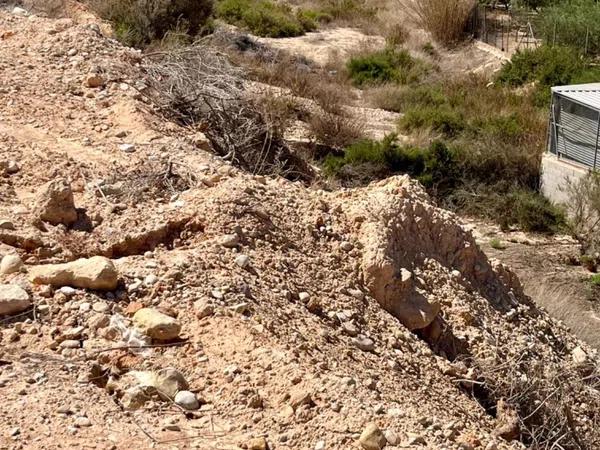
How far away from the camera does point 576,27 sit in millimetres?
22500

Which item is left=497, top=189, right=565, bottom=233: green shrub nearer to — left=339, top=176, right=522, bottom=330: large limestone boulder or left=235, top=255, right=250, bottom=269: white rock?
left=339, top=176, right=522, bottom=330: large limestone boulder

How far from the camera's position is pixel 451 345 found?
5.23m

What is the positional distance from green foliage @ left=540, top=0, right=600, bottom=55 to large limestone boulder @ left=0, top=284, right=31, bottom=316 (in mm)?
19697

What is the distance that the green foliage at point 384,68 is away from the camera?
2161cm

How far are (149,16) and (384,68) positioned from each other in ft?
22.3

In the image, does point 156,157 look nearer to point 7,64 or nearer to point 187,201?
point 187,201

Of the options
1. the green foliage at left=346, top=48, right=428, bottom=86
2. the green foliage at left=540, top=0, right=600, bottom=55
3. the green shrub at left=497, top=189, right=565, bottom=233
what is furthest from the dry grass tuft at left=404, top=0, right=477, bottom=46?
the green shrub at left=497, top=189, right=565, bottom=233

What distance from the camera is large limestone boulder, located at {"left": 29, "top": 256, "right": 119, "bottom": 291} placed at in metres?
4.40

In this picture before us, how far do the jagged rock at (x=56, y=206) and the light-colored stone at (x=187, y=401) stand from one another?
1.62 m

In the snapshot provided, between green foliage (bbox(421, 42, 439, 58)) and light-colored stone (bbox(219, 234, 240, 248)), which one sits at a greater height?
light-colored stone (bbox(219, 234, 240, 248))

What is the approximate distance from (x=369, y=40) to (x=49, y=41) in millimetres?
18659

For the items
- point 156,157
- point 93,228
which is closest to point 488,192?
point 156,157

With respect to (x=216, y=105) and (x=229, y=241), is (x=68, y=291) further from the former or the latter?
(x=216, y=105)

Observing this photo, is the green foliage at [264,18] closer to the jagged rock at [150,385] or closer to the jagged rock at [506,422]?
the jagged rock at [506,422]
